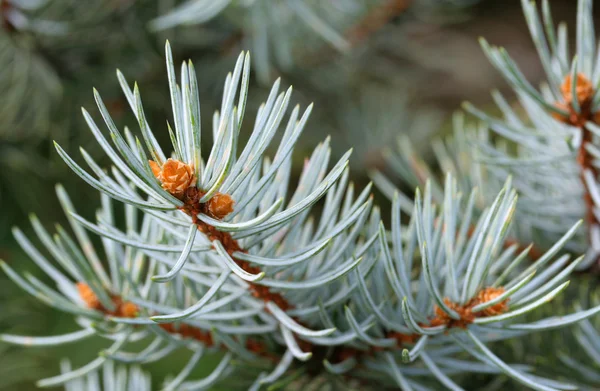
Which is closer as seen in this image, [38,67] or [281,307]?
[281,307]

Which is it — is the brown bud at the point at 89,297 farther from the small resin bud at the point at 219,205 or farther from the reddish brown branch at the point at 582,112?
the reddish brown branch at the point at 582,112

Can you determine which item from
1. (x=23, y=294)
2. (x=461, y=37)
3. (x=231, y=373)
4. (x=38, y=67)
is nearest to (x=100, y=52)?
(x=38, y=67)

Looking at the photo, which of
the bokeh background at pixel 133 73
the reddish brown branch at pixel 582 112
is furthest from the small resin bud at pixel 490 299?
the bokeh background at pixel 133 73

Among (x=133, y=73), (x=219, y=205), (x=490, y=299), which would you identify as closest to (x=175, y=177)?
(x=219, y=205)

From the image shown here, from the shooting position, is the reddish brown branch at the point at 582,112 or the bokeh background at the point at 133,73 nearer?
the reddish brown branch at the point at 582,112

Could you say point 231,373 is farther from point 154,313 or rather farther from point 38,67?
point 38,67

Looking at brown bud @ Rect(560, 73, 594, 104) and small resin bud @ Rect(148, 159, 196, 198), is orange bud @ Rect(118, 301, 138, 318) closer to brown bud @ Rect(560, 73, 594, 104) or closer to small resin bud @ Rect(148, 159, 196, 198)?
small resin bud @ Rect(148, 159, 196, 198)
